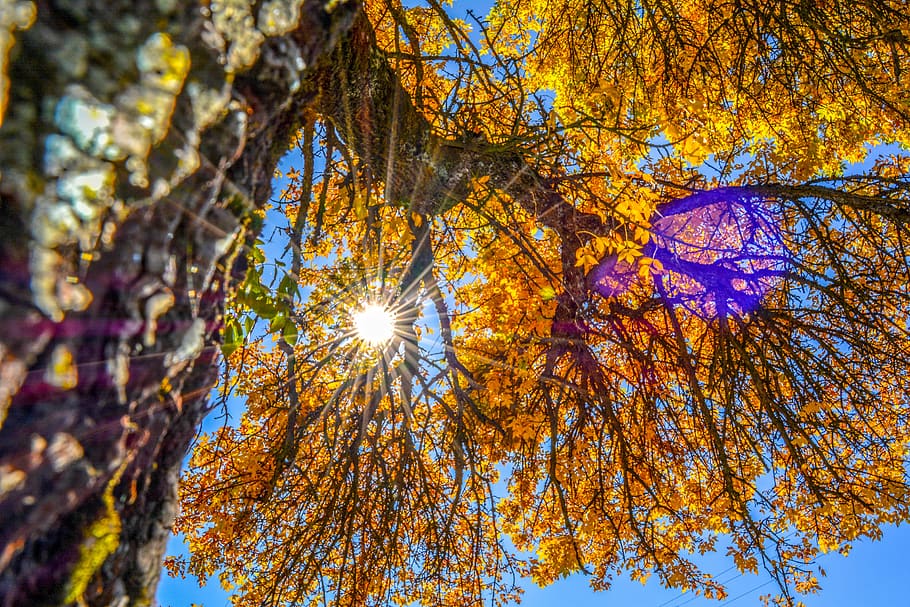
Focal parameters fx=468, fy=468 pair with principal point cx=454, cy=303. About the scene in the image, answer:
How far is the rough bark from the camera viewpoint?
1.50 ft

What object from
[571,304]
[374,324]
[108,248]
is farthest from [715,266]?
[108,248]

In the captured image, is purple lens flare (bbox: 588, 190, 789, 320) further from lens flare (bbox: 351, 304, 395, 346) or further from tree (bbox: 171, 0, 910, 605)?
lens flare (bbox: 351, 304, 395, 346)

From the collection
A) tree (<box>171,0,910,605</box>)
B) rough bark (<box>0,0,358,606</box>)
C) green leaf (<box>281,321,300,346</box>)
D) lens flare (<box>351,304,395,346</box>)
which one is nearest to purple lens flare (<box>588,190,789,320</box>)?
tree (<box>171,0,910,605</box>)

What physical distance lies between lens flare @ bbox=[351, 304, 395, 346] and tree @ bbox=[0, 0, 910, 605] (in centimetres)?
10

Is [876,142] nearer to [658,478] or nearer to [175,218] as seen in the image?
[658,478]

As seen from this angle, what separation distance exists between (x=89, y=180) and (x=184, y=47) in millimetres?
209

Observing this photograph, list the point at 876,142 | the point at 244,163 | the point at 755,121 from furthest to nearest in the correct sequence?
the point at 876,142, the point at 755,121, the point at 244,163

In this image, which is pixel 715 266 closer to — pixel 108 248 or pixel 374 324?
pixel 374 324

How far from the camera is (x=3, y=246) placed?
441 mm

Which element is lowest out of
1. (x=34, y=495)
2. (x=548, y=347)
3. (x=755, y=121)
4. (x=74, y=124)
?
(x=34, y=495)

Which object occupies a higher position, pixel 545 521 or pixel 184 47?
pixel 545 521

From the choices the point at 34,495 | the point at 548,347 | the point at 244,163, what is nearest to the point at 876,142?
the point at 548,347

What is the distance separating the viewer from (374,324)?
3.70 meters

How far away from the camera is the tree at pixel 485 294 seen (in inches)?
22.9
